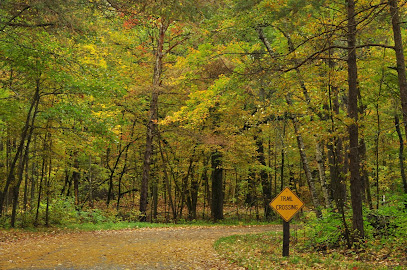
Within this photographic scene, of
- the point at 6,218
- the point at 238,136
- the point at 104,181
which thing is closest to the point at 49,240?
the point at 6,218

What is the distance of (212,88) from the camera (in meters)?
16.0

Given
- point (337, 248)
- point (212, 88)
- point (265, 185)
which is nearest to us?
point (337, 248)

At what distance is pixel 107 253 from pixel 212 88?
9.18 metres

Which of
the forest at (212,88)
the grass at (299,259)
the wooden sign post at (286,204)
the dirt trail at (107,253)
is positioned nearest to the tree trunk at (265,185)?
the forest at (212,88)

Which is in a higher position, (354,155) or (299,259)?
(354,155)

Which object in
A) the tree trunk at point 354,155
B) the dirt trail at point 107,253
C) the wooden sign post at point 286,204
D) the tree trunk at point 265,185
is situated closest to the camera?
the dirt trail at point 107,253

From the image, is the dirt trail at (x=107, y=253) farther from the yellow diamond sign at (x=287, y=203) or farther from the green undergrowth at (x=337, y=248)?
the yellow diamond sign at (x=287, y=203)

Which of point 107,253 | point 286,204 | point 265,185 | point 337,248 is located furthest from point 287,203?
point 265,185

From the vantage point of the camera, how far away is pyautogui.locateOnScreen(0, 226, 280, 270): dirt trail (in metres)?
7.49

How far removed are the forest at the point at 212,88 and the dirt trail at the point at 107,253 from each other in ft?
12.2

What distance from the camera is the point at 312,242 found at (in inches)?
382

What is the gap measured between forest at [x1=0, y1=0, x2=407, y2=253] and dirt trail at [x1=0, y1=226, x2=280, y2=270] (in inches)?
147

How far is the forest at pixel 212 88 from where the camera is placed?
8.77 m

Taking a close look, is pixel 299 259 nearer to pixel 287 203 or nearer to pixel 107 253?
pixel 287 203
